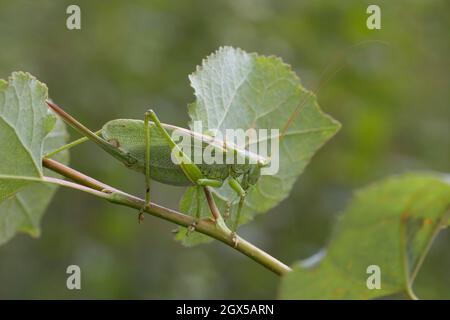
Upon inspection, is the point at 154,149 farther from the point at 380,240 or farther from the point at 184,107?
the point at 184,107

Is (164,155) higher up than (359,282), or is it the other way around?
(164,155)

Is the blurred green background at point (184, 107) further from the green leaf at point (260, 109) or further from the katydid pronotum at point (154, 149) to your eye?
the katydid pronotum at point (154, 149)

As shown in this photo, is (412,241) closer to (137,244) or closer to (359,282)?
(359,282)

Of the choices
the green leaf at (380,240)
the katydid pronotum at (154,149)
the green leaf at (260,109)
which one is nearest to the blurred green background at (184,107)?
the green leaf at (260,109)

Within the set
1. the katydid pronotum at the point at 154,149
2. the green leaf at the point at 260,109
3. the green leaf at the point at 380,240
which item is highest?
the green leaf at the point at 260,109

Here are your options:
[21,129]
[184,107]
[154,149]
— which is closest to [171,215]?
[154,149]

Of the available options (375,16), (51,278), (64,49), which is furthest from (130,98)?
(375,16)
